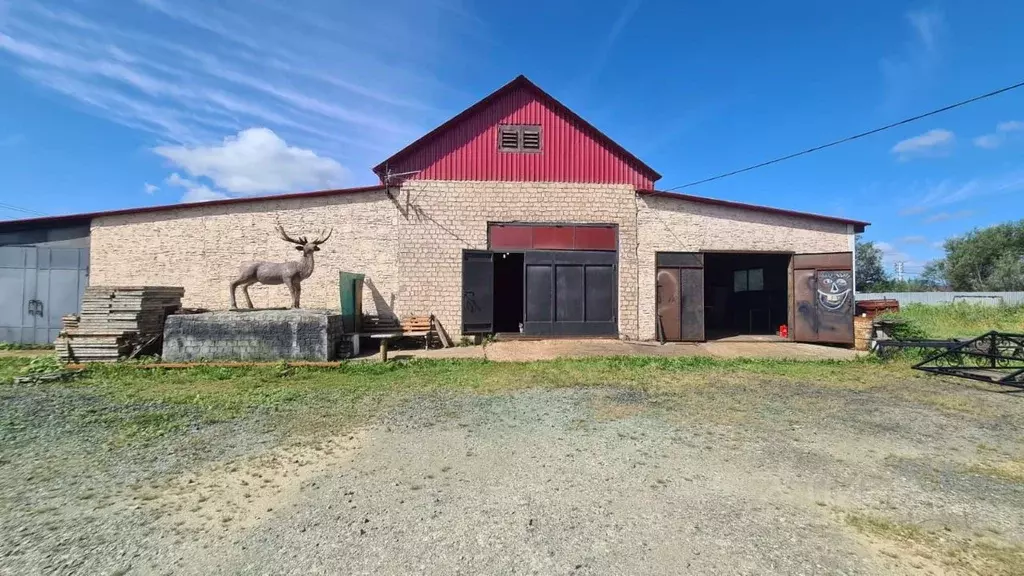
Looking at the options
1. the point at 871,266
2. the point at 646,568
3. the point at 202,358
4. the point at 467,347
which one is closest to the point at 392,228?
the point at 467,347

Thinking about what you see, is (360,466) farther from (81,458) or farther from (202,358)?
(202,358)

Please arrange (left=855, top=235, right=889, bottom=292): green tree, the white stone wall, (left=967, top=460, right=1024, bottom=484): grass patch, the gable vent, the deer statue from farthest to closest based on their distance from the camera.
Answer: (left=855, top=235, right=889, bottom=292): green tree
the gable vent
the white stone wall
the deer statue
(left=967, top=460, right=1024, bottom=484): grass patch

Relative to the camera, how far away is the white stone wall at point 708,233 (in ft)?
48.3

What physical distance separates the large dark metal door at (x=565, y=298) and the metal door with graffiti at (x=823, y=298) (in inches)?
236

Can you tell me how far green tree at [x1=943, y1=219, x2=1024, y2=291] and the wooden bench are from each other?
2291 inches

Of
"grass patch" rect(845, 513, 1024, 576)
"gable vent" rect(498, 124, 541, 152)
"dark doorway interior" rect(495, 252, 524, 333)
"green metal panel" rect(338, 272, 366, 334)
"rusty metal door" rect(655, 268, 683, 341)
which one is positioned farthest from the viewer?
"dark doorway interior" rect(495, 252, 524, 333)

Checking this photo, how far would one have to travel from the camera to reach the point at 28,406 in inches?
261

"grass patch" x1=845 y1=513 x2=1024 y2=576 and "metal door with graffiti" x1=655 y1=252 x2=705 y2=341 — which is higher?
"metal door with graffiti" x1=655 y1=252 x2=705 y2=341

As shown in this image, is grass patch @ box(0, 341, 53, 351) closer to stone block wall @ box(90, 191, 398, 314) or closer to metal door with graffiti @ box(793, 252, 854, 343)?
stone block wall @ box(90, 191, 398, 314)

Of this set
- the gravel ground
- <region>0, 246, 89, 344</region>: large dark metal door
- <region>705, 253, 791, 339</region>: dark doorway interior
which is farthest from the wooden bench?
<region>705, 253, 791, 339</region>: dark doorway interior

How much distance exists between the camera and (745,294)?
67.3 feet

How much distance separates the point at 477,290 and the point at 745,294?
1310cm

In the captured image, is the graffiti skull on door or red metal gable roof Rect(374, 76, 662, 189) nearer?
the graffiti skull on door

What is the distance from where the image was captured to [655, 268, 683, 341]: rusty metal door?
14.6 m
